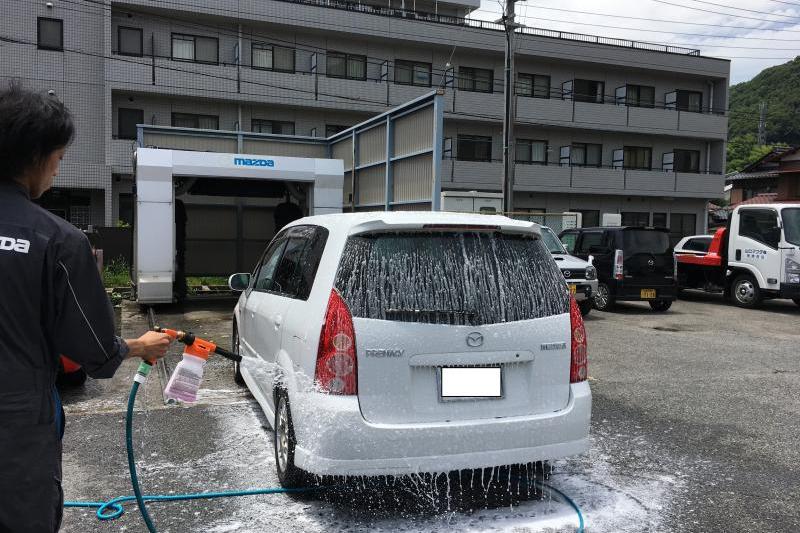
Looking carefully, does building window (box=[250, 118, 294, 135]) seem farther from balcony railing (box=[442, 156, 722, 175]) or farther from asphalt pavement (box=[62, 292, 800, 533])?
asphalt pavement (box=[62, 292, 800, 533])

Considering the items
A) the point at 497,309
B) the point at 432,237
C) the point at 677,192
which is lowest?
the point at 497,309

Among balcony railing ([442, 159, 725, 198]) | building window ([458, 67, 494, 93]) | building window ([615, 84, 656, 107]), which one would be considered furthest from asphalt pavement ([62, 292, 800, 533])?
building window ([615, 84, 656, 107])

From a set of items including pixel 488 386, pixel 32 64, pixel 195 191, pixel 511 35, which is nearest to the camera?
pixel 488 386

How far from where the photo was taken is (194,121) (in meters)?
25.1

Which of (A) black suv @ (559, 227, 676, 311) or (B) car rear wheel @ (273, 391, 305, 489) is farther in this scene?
(A) black suv @ (559, 227, 676, 311)

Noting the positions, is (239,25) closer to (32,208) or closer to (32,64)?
(32,64)

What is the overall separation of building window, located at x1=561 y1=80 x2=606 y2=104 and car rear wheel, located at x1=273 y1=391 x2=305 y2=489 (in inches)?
1156

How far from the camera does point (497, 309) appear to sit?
343cm

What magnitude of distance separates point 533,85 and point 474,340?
29409 millimetres

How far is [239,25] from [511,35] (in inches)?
526

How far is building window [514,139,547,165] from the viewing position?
3019 cm

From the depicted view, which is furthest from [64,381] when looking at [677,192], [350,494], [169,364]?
[677,192]

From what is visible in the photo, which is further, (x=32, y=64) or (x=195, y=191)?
(x=32, y=64)

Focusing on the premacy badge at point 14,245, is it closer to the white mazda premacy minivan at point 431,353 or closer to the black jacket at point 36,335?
the black jacket at point 36,335
